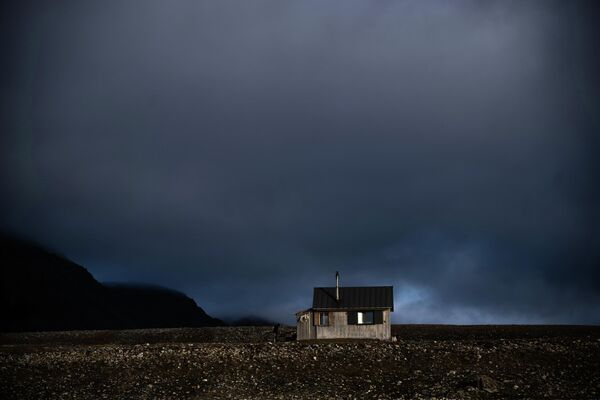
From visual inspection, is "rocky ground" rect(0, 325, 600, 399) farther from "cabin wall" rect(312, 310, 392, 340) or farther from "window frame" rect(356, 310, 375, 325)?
"window frame" rect(356, 310, 375, 325)

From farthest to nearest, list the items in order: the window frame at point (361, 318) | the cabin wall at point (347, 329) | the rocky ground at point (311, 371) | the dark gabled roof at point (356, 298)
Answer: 1. the dark gabled roof at point (356, 298)
2. the window frame at point (361, 318)
3. the cabin wall at point (347, 329)
4. the rocky ground at point (311, 371)

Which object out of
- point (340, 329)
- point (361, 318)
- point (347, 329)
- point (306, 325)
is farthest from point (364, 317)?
point (306, 325)

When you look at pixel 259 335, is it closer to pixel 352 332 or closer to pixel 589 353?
pixel 352 332

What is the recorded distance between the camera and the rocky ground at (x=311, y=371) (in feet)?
152

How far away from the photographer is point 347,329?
67.3m

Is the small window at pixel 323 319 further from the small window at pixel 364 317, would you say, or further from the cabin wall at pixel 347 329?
the small window at pixel 364 317

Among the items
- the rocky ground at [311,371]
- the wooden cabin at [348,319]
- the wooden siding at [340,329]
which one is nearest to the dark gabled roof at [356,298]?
the wooden cabin at [348,319]

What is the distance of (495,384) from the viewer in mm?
46406

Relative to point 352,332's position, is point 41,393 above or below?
below

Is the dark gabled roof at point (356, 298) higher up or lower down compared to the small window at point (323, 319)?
higher up

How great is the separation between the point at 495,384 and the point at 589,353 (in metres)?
11.6

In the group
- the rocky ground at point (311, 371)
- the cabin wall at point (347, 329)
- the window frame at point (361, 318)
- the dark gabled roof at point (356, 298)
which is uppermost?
the dark gabled roof at point (356, 298)

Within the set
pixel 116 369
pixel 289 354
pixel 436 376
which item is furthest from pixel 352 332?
pixel 116 369

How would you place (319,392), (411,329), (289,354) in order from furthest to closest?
(411,329)
(289,354)
(319,392)
